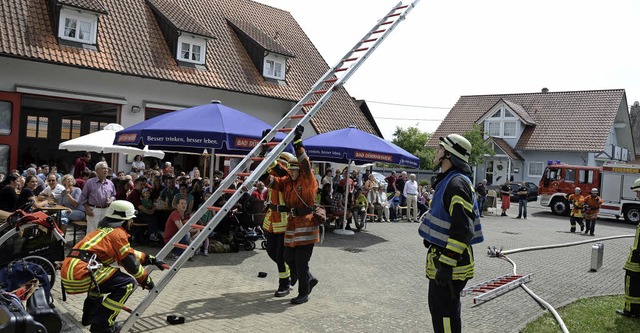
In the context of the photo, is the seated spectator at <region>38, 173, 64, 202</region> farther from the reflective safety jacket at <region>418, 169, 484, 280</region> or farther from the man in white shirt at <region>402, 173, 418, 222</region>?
the man in white shirt at <region>402, 173, 418, 222</region>

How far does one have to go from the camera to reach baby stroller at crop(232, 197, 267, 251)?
11.5 metres

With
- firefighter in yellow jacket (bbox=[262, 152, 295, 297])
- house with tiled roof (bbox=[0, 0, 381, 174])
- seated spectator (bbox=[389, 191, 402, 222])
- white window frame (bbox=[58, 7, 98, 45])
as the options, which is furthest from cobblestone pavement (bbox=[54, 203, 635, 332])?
white window frame (bbox=[58, 7, 98, 45])

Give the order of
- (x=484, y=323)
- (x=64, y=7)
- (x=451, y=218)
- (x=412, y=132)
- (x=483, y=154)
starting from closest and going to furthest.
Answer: (x=451, y=218), (x=484, y=323), (x=64, y=7), (x=483, y=154), (x=412, y=132)

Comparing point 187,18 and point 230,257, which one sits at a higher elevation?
point 187,18

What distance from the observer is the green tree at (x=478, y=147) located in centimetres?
3888

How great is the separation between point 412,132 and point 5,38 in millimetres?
51174

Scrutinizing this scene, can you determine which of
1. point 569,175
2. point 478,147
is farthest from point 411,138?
point 569,175

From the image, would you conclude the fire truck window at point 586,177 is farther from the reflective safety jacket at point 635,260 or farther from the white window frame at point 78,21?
the white window frame at point 78,21

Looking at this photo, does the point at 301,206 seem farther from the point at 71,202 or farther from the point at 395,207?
the point at 395,207

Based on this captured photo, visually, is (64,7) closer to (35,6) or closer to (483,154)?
(35,6)

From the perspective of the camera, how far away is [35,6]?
18953mm

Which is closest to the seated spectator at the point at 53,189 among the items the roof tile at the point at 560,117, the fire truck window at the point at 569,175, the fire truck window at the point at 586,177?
the fire truck window at the point at 569,175

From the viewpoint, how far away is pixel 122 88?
20.2m

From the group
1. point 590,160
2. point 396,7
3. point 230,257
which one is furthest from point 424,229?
point 590,160
